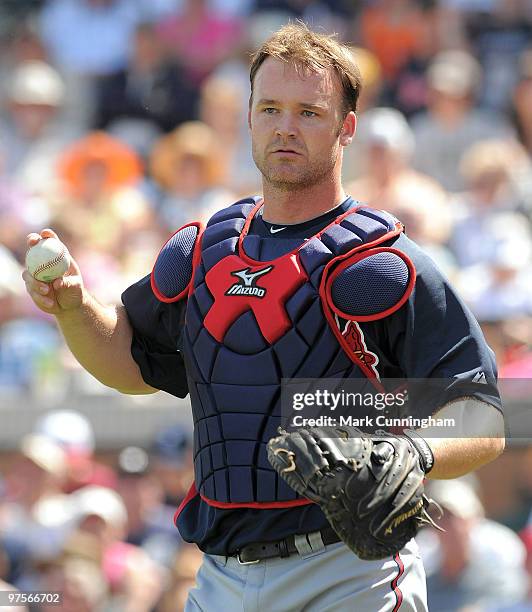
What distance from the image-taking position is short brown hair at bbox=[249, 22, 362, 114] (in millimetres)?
3377

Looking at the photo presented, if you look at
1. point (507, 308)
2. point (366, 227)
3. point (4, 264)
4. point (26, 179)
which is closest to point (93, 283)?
point (4, 264)

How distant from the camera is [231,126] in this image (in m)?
9.79

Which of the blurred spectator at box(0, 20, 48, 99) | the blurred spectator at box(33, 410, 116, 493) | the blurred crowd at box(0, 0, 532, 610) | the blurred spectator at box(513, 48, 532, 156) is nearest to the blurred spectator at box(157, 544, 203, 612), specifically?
the blurred crowd at box(0, 0, 532, 610)

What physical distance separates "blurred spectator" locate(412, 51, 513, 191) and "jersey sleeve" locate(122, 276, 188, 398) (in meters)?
5.98

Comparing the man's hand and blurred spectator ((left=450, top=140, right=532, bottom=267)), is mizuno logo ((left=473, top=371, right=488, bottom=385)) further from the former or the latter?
blurred spectator ((left=450, top=140, right=532, bottom=267))

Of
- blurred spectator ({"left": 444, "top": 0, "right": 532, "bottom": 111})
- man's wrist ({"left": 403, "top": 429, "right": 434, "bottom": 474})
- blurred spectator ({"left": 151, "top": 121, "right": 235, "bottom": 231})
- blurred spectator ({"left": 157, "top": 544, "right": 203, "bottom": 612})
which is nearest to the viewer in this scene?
man's wrist ({"left": 403, "top": 429, "right": 434, "bottom": 474})

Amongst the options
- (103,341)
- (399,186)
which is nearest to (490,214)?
(399,186)

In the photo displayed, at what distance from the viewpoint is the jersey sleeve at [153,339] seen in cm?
368

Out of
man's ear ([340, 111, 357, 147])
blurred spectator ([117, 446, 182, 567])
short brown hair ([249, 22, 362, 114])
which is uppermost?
short brown hair ([249, 22, 362, 114])

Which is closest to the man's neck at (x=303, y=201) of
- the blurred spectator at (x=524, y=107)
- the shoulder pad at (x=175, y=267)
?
the shoulder pad at (x=175, y=267)

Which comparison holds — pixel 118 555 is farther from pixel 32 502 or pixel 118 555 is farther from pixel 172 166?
pixel 172 166

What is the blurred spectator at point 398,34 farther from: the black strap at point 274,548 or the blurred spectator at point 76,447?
the black strap at point 274,548

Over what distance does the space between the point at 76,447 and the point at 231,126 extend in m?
3.37

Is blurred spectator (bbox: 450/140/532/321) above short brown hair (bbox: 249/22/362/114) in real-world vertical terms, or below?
below
